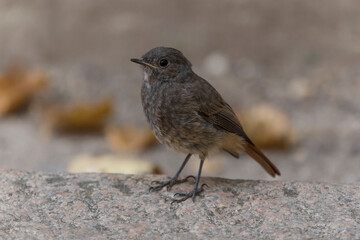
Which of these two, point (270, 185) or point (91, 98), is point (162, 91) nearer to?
point (270, 185)

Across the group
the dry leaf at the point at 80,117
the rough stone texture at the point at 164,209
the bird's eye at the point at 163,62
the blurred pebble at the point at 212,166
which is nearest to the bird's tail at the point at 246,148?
the rough stone texture at the point at 164,209

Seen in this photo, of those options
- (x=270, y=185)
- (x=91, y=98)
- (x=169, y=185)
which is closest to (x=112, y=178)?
(x=169, y=185)

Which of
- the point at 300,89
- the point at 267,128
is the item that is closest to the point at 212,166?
the point at 267,128

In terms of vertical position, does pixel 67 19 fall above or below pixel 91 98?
above

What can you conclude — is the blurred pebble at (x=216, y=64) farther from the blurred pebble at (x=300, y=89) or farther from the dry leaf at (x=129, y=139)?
the dry leaf at (x=129, y=139)

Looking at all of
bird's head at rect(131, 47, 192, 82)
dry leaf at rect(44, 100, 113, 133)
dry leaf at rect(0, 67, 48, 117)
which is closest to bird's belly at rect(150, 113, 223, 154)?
bird's head at rect(131, 47, 192, 82)

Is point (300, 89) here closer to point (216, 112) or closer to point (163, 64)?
point (216, 112)

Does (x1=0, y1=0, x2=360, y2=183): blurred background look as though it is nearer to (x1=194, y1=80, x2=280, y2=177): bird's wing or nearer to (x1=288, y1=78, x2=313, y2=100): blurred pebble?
(x1=288, y1=78, x2=313, y2=100): blurred pebble
